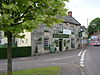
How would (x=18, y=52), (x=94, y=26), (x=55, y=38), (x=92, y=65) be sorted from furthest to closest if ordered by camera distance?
(x=94, y=26) → (x=55, y=38) → (x=18, y=52) → (x=92, y=65)

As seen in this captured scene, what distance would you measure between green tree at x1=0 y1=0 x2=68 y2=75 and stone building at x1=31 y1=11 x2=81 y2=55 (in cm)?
1741

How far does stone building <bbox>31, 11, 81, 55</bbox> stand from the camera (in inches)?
979

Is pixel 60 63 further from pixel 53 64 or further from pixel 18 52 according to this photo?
pixel 18 52

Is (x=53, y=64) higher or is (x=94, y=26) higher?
(x=94, y=26)

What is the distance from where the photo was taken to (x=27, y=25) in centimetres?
576

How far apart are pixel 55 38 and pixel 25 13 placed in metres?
22.9

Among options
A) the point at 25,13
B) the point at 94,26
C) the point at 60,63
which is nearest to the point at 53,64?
the point at 60,63

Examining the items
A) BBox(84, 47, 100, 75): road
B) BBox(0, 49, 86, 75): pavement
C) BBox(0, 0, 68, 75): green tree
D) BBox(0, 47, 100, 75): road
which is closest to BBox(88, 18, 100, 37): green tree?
BBox(0, 47, 100, 75): road

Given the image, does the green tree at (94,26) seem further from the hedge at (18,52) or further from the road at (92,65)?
the road at (92,65)

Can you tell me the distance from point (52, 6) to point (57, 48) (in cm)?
2359

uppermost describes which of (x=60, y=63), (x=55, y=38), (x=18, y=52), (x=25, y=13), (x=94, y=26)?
(x=94, y=26)

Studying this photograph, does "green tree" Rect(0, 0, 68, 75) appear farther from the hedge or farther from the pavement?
the hedge

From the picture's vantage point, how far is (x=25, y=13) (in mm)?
6566

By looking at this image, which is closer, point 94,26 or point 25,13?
point 25,13
